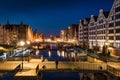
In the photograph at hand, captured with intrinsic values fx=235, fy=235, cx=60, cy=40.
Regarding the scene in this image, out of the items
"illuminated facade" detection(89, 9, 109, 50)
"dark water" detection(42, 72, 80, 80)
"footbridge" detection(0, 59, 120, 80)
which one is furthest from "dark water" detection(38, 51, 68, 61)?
"footbridge" detection(0, 59, 120, 80)

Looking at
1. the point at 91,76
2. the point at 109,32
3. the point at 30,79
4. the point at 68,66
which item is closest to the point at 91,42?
the point at 109,32

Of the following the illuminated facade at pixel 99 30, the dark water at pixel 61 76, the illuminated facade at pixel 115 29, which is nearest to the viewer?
the dark water at pixel 61 76

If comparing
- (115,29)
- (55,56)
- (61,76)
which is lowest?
(61,76)

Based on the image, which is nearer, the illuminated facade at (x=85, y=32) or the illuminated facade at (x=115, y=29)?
the illuminated facade at (x=115, y=29)

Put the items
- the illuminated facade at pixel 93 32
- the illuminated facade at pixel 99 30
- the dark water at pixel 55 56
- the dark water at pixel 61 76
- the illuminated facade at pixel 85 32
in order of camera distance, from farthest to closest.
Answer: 1. the illuminated facade at pixel 85 32
2. the illuminated facade at pixel 93 32
3. the dark water at pixel 55 56
4. the illuminated facade at pixel 99 30
5. the dark water at pixel 61 76

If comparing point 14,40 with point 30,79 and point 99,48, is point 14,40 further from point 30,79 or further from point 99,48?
point 30,79

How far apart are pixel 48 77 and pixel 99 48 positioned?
53.7 metres

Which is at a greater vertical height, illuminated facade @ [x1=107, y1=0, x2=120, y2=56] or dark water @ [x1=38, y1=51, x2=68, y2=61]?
illuminated facade @ [x1=107, y1=0, x2=120, y2=56]

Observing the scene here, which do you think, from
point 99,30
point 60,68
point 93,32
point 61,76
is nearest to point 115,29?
point 99,30

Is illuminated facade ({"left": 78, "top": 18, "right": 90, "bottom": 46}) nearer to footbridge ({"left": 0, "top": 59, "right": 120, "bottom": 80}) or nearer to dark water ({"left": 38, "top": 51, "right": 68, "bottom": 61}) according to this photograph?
dark water ({"left": 38, "top": 51, "right": 68, "bottom": 61})

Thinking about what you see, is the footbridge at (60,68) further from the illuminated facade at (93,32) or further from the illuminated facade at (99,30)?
the illuminated facade at (93,32)

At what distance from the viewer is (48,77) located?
62844 millimetres

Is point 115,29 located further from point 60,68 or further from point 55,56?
point 60,68

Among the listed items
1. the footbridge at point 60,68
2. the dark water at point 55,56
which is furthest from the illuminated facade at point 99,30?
the footbridge at point 60,68
